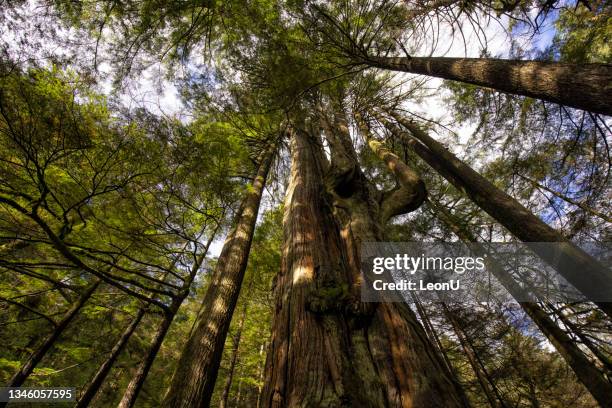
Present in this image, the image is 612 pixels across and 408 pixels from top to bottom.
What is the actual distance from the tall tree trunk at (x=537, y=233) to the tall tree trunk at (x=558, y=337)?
1369 millimetres

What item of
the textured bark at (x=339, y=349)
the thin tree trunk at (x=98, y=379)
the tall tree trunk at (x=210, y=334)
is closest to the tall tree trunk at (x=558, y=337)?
the textured bark at (x=339, y=349)

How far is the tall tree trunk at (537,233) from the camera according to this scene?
3.04 meters

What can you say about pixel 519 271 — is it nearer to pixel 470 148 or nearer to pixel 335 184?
pixel 470 148

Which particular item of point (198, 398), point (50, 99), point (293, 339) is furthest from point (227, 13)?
point (198, 398)

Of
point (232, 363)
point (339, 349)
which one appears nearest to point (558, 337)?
point (339, 349)

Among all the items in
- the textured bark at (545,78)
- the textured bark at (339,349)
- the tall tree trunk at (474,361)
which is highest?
the textured bark at (545,78)

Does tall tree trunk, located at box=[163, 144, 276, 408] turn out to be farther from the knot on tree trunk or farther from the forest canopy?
the knot on tree trunk

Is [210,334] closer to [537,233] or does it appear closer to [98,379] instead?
[98,379]

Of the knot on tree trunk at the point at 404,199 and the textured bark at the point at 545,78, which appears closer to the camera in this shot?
the textured bark at the point at 545,78

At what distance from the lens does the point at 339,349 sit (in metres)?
1.31

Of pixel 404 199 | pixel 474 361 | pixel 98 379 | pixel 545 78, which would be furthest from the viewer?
pixel 474 361

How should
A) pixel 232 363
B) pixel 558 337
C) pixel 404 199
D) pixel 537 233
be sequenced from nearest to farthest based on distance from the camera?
1. pixel 404 199
2. pixel 537 233
3. pixel 558 337
4. pixel 232 363

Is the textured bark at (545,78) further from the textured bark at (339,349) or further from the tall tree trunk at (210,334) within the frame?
the tall tree trunk at (210,334)

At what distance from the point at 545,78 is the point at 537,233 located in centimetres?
234
